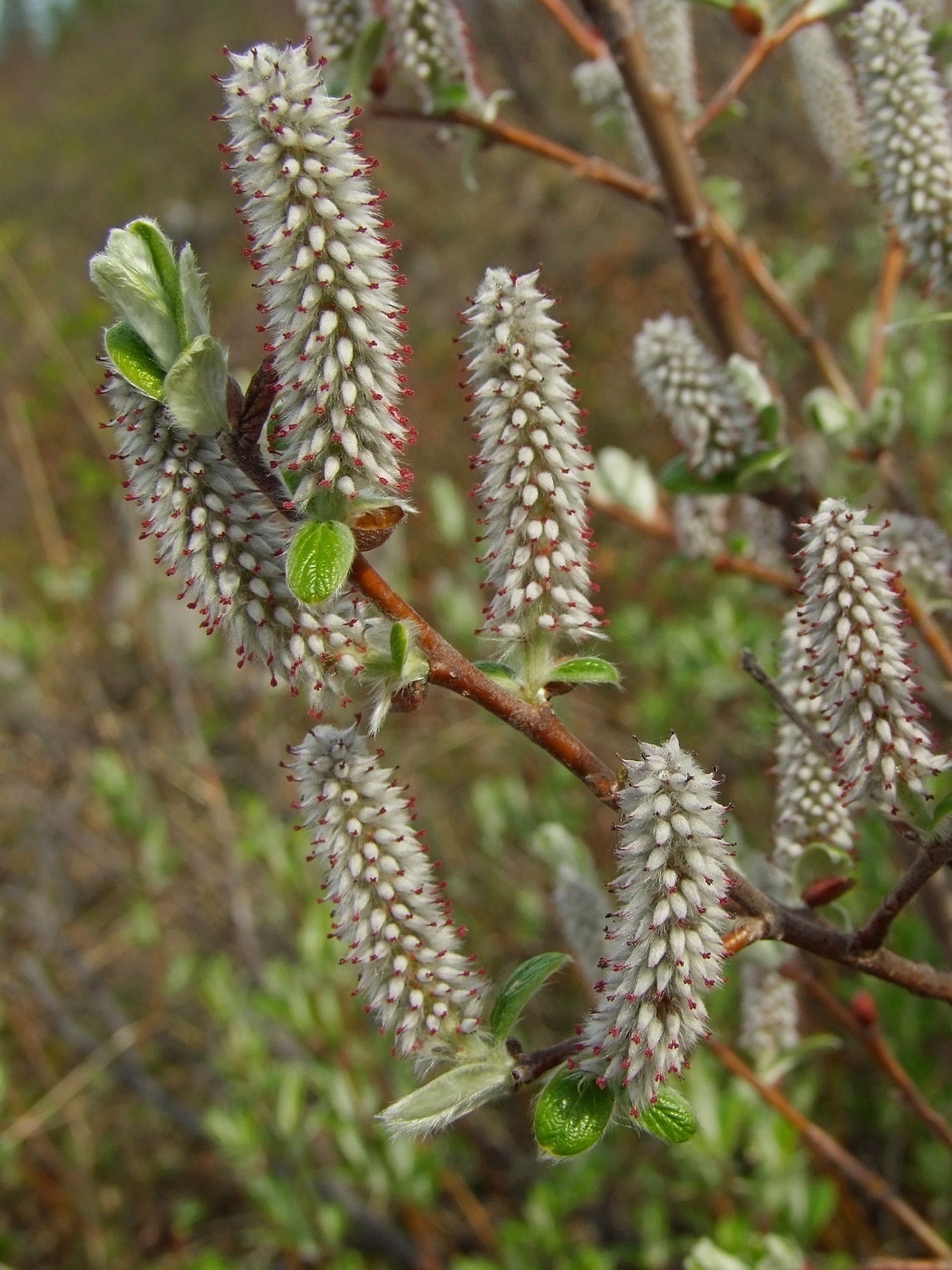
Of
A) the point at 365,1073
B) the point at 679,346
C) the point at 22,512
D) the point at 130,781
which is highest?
the point at 22,512

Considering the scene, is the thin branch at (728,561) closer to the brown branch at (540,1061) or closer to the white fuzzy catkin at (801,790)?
the white fuzzy catkin at (801,790)

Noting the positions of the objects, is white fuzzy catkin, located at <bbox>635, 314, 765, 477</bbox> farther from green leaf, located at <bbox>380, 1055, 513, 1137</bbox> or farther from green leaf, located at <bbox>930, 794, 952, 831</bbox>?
green leaf, located at <bbox>380, 1055, 513, 1137</bbox>

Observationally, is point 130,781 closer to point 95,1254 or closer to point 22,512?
point 95,1254

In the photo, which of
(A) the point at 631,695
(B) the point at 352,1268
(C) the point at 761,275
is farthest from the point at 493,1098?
(A) the point at 631,695

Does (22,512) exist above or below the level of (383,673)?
above

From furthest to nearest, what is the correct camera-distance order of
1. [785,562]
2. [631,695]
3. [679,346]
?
[631,695], [785,562], [679,346]

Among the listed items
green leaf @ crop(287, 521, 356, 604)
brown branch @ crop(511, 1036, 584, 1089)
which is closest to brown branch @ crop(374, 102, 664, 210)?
green leaf @ crop(287, 521, 356, 604)

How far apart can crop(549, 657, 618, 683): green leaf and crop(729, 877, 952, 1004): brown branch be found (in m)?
0.25

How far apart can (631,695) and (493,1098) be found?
4.07 metres

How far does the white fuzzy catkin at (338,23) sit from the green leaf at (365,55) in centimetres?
3

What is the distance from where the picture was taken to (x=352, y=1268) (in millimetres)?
2953

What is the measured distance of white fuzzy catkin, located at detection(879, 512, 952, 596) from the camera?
1668 millimetres

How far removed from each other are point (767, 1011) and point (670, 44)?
1.85 metres

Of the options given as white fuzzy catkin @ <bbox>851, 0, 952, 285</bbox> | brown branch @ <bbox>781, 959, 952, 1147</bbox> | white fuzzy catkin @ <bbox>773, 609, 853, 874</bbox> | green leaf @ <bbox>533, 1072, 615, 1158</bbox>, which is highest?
white fuzzy catkin @ <bbox>851, 0, 952, 285</bbox>
